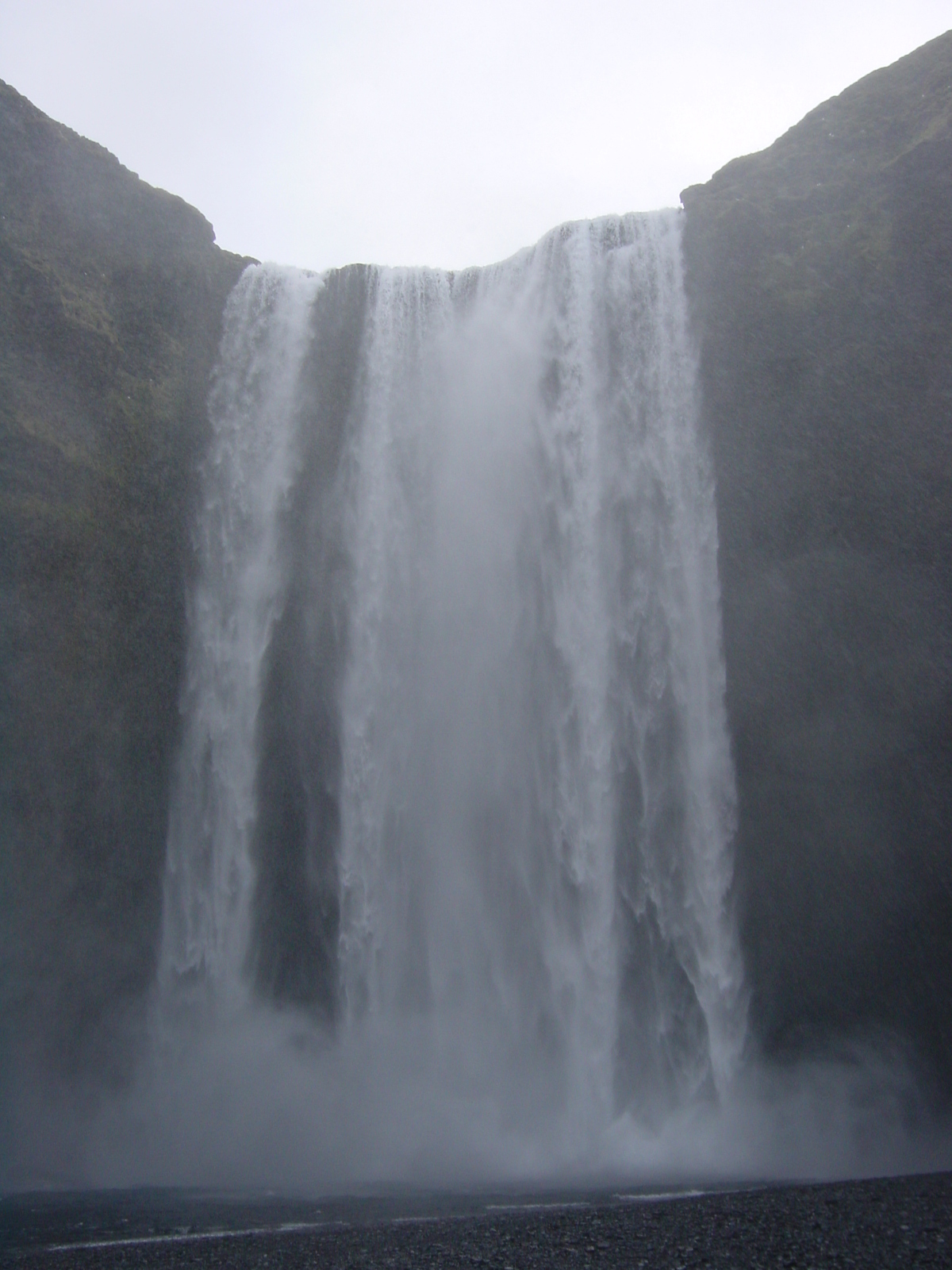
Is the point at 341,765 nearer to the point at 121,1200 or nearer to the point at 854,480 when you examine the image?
the point at 121,1200

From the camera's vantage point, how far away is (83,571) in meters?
14.0

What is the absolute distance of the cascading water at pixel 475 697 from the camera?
1321 centimetres

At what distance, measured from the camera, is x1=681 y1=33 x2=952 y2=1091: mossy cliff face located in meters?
12.7

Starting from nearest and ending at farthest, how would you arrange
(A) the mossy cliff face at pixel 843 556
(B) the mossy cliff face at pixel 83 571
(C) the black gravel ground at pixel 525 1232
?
1. (C) the black gravel ground at pixel 525 1232
2. (A) the mossy cliff face at pixel 843 556
3. (B) the mossy cliff face at pixel 83 571

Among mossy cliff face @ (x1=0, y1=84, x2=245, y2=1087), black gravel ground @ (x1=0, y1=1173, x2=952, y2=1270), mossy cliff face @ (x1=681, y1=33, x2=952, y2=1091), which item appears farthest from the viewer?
mossy cliff face @ (x1=0, y1=84, x2=245, y2=1087)

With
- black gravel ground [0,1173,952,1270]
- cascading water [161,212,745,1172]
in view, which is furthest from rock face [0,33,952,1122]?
black gravel ground [0,1173,952,1270]

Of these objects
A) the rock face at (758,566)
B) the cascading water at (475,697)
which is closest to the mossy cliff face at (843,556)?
the rock face at (758,566)

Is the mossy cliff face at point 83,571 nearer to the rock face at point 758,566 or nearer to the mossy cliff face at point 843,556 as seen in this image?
the rock face at point 758,566

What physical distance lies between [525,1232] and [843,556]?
31.5 ft

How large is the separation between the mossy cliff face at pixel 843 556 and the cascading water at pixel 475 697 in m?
0.55

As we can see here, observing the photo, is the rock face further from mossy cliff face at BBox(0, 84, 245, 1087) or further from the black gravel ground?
the black gravel ground

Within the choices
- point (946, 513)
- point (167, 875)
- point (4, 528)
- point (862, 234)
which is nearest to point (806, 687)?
point (946, 513)

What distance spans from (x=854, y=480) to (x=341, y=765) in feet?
28.6

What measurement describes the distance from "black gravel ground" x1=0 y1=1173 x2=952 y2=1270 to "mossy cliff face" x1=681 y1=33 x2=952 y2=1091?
3.56m
